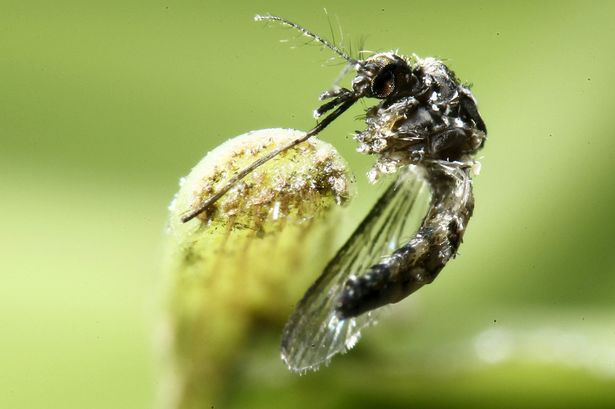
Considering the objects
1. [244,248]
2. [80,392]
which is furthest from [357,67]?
[80,392]

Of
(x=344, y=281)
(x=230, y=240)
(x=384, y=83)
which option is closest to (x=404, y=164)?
(x=384, y=83)

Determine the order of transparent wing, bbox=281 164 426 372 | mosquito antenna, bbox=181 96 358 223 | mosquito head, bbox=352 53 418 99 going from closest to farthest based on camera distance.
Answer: mosquito antenna, bbox=181 96 358 223 < transparent wing, bbox=281 164 426 372 < mosquito head, bbox=352 53 418 99

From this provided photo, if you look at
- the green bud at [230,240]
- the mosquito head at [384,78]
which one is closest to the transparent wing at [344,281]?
the green bud at [230,240]

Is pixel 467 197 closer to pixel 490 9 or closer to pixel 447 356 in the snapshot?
pixel 447 356

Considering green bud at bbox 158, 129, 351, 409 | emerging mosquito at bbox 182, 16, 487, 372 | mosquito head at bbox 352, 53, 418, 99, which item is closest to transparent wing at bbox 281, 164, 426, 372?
emerging mosquito at bbox 182, 16, 487, 372

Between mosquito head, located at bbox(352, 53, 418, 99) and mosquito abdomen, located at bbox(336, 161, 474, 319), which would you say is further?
mosquito head, located at bbox(352, 53, 418, 99)

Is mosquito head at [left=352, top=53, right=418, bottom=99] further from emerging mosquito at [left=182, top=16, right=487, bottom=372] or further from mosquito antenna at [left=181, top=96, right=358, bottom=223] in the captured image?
mosquito antenna at [left=181, top=96, right=358, bottom=223]

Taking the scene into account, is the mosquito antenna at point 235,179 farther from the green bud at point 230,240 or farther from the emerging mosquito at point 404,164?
the emerging mosquito at point 404,164

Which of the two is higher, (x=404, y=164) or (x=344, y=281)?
(x=404, y=164)

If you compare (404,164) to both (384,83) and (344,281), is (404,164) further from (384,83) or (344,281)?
(344,281)
